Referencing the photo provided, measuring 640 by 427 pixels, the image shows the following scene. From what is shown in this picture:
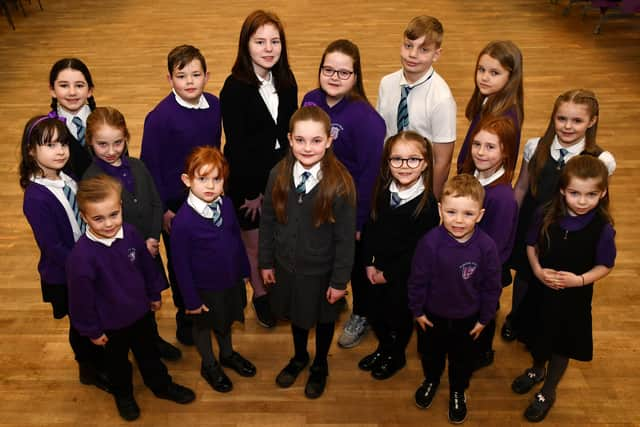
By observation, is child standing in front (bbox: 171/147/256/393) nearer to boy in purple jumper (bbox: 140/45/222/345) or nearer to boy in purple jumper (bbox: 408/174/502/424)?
boy in purple jumper (bbox: 140/45/222/345)

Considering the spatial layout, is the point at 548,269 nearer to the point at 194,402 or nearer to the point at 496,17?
the point at 194,402

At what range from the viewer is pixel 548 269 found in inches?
93.4

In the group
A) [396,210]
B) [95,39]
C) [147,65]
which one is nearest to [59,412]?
[396,210]

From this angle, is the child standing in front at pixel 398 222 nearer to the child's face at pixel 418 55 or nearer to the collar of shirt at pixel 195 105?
the child's face at pixel 418 55

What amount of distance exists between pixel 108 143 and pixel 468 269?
148 cm

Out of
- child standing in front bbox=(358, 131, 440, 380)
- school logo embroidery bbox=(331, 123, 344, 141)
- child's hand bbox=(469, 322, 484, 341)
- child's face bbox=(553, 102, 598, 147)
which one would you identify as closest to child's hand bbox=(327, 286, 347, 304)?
child standing in front bbox=(358, 131, 440, 380)

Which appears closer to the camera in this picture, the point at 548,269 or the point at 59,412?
the point at 548,269

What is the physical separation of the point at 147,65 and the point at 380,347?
4679 millimetres

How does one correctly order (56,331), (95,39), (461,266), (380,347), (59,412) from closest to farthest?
(461,266) → (59,412) → (380,347) → (56,331) → (95,39)

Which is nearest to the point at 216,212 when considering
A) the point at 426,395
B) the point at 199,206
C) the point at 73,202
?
the point at 199,206

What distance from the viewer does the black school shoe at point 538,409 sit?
2.55 meters

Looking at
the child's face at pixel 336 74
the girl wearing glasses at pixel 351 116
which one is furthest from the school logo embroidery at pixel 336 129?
the child's face at pixel 336 74

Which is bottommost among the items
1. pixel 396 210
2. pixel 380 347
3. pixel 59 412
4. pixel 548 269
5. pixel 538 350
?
pixel 59 412

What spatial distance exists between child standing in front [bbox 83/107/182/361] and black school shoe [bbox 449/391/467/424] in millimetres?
1412
